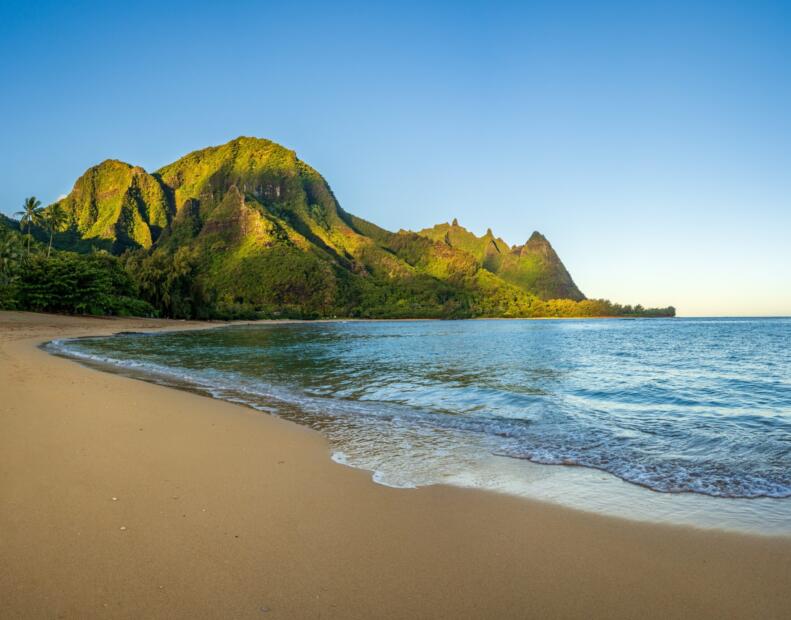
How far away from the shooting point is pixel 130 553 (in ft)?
11.3

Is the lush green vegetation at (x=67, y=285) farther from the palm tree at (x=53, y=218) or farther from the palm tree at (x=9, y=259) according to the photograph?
the palm tree at (x=53, y=218)

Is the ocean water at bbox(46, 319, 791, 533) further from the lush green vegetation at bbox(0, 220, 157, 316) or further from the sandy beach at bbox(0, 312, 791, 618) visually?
the lush green vegetation at bbox(0, 220, 157, 316)

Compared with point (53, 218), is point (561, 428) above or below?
below

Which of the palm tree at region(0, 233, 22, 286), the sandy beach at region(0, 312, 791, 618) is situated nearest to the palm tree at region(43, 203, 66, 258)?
the palm tree at region(0, 233, 22, 286)

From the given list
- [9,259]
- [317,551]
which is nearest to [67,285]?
[9,259]

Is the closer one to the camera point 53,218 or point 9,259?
point 9,259

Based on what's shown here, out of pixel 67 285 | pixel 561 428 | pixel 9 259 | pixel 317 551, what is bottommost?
pixel 561 428

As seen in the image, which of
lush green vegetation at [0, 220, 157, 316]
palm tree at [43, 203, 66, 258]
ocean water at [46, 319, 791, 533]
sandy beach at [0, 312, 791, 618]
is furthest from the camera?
palm tree at [43, 203, 66, 258]

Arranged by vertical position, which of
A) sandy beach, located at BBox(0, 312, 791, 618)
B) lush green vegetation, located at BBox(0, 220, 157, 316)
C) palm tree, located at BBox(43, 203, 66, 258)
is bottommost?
sandy beach, located at BBox(0, 312, 791, 618)

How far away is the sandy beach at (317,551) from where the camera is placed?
2910mm

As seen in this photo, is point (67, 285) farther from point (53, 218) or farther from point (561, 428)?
point (561, 428)

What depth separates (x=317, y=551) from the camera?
141 inches

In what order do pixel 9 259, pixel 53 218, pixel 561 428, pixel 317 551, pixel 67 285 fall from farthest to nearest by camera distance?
pixel 53 218, pixel 9 259, pixel 67 285, pixel 561 428, pixel 317 551

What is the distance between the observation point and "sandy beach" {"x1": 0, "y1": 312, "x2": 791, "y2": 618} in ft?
9.55
